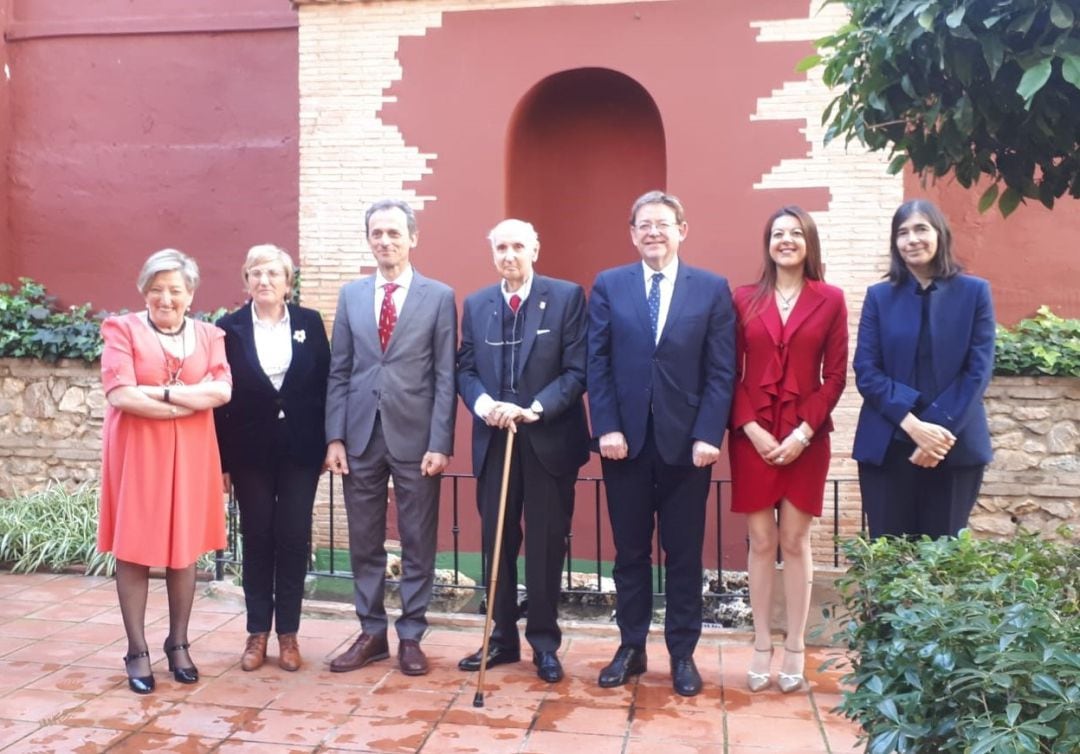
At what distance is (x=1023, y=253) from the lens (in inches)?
302

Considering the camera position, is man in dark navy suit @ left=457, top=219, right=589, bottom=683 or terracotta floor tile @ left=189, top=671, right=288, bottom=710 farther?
man in dark navy suit @ left=457, top=219, right=589, bottom=683

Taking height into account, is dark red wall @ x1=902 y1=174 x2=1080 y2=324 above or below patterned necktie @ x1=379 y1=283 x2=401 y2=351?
above

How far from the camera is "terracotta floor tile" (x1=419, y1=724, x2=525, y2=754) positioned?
3676mm

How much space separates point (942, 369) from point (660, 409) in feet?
3.68

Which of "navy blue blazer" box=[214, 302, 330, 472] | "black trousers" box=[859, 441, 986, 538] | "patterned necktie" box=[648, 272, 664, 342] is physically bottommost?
"black trousers" box=[859, 441, 986, 538]

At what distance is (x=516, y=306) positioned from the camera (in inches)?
175

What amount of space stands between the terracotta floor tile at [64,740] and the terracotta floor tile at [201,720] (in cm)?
16

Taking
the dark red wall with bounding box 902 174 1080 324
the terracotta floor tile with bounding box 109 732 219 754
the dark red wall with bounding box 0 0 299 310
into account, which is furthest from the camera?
the dark red wall with bounding box 0 0 299 310

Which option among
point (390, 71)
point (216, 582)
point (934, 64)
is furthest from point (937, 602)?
point (390, 71)

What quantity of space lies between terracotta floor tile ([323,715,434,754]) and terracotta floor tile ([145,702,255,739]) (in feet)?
1.35

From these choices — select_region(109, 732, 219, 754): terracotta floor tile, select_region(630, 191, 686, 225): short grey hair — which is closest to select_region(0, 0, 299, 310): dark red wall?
select_region(630, 191, 686, 225): short grey hair

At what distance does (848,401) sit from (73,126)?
7.11 meters

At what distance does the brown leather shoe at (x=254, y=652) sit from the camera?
4.57m

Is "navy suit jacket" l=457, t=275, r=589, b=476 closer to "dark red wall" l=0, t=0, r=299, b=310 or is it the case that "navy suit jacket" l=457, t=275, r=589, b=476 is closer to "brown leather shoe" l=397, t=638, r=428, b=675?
"brown leather shoe" l=397, t=638, r=428, b=675
